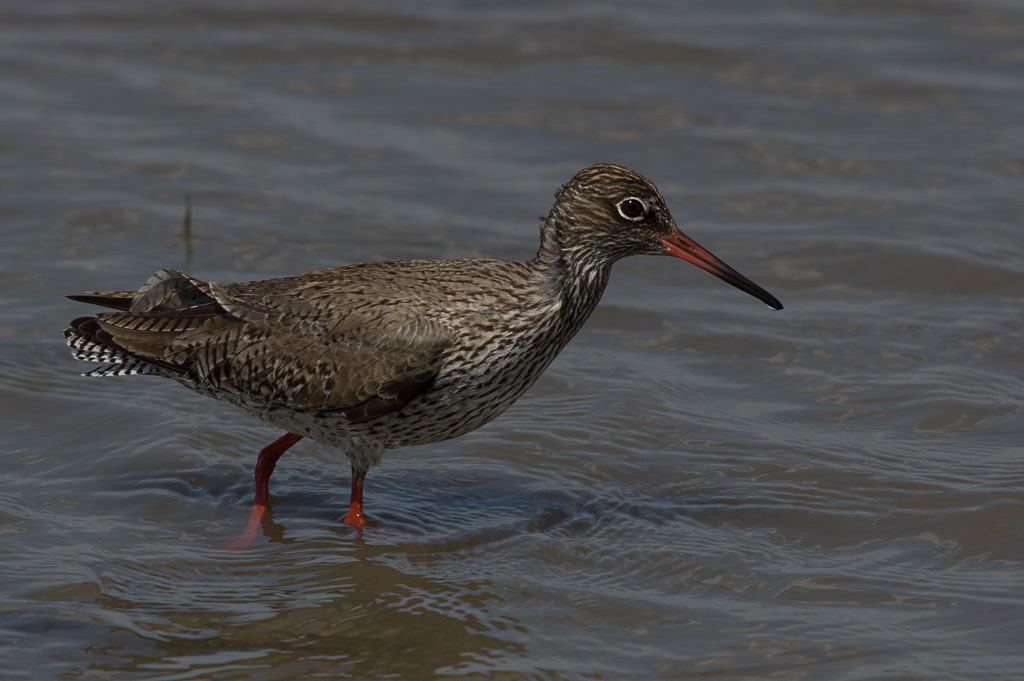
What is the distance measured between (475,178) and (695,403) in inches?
175

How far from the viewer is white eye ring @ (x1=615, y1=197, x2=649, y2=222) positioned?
811 centimetres

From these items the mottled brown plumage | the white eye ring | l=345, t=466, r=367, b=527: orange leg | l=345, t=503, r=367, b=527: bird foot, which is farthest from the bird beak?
l=345, t=503, r=367, b=527: bird foot

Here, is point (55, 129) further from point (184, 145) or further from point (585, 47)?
point (585, 47)

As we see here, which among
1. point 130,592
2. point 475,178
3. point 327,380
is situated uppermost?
point 475,178

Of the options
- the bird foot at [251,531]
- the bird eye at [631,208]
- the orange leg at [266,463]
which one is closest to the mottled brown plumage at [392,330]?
the bird eye at [631,208]

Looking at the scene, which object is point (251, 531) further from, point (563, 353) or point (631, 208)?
point (563, 353)

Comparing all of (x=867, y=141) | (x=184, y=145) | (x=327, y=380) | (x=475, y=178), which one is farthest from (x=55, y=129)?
(x=867, y=141)

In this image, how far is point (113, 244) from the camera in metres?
12.0

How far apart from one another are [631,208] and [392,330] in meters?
1.68

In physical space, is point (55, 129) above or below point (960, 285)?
above

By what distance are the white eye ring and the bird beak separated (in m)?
0.22

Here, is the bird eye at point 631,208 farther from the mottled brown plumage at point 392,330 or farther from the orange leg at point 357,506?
the orange leg at point 357,506

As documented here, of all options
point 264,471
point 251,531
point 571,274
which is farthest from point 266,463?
point 571,274

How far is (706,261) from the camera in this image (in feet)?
27.0
